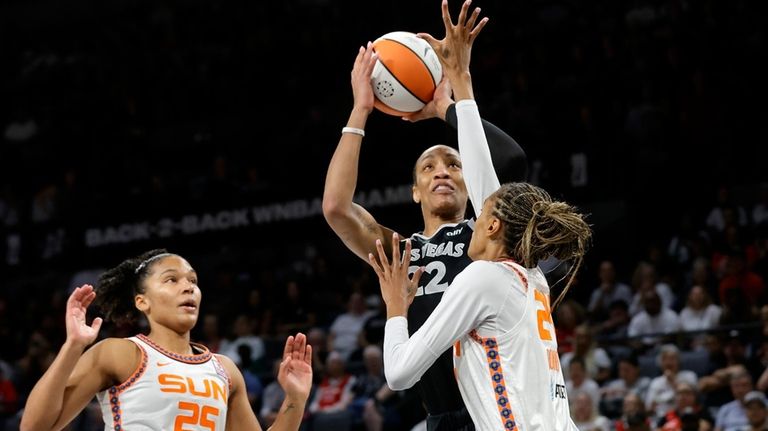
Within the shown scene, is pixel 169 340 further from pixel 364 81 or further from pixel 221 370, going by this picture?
pixel 364 81

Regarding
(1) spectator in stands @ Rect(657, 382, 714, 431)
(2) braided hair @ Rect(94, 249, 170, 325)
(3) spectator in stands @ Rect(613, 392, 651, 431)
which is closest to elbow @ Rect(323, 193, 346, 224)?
(2) braided hair @ Rect(94, 249, 170, 325)

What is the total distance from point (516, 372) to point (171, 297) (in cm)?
164

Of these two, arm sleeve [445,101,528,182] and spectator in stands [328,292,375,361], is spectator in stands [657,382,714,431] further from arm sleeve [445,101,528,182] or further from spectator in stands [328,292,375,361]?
arm sleeve [445,101,528,182]

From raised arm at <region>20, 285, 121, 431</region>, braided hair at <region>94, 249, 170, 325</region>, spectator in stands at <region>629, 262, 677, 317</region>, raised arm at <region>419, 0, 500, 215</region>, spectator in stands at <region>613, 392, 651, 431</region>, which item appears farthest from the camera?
spectator in stands at <region>629, 262, 677, 317</region>

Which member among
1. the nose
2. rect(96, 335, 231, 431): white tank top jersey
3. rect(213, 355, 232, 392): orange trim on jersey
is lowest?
rect(96, 335, 231, 431): white tank top jersey

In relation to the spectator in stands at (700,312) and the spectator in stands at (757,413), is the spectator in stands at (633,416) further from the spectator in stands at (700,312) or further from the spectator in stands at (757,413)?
the spectator in stands at (700,312)

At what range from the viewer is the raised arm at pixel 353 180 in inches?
184

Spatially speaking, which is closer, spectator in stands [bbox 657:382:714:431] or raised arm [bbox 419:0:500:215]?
raised arm [bbox 419:0:500:215]

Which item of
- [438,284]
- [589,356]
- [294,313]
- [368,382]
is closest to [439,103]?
[438,284]

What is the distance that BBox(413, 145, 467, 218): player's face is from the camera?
478 cm

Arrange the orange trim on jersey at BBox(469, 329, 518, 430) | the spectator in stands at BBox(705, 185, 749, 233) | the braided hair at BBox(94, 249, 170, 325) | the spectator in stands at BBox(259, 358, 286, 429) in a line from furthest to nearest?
1. the spectator in stands at BBox(705, 185, 749, 233)
2. the spectator in stands at BBox(259, 358, 286, 429)
3. the braided hair at BBox(94, 249, 170, 325)
4. the orange trim on jersey at BBox(469, 329, 518, 430)

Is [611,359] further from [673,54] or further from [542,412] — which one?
[542,412]

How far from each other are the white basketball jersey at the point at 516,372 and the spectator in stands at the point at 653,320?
627 centimetres

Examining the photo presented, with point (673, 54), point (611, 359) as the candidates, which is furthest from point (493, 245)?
point (673, 54)
